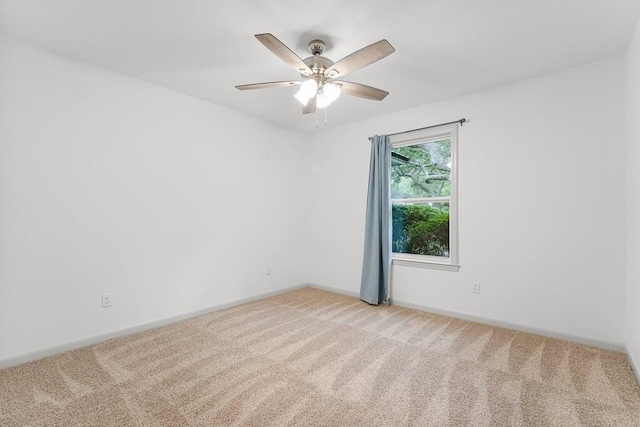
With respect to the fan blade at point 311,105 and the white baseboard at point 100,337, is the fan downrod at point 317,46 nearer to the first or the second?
the fan blade at point 311,105

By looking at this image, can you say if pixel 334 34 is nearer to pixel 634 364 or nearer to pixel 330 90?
pixel 330 90

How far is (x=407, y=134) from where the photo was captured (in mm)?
3789

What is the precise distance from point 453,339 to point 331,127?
322cm

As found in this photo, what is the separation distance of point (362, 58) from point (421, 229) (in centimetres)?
244

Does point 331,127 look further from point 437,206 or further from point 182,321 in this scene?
point 182,321

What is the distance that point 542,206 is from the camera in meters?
2.84

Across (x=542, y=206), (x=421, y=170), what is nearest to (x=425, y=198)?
(x=421, y=170)

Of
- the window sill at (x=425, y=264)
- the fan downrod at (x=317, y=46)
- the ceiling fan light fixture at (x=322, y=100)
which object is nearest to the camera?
the fan downrod at (x=317, y=46)

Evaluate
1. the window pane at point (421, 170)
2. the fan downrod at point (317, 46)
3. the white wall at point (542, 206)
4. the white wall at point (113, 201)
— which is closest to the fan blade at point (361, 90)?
the fan downrod at point (317, 46)

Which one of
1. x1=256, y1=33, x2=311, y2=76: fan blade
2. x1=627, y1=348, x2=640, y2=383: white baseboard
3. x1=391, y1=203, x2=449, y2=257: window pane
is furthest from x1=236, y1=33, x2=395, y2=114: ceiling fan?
x1=627, y1=348, x2=640, y2=383: white baseboard

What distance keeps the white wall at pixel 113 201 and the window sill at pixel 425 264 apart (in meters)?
1.85

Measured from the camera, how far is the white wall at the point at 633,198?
2092mm

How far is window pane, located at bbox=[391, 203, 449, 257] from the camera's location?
3645 mm

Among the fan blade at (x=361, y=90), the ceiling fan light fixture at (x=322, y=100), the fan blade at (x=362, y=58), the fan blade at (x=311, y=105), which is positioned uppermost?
the fan blade at (x=362, y=58)
